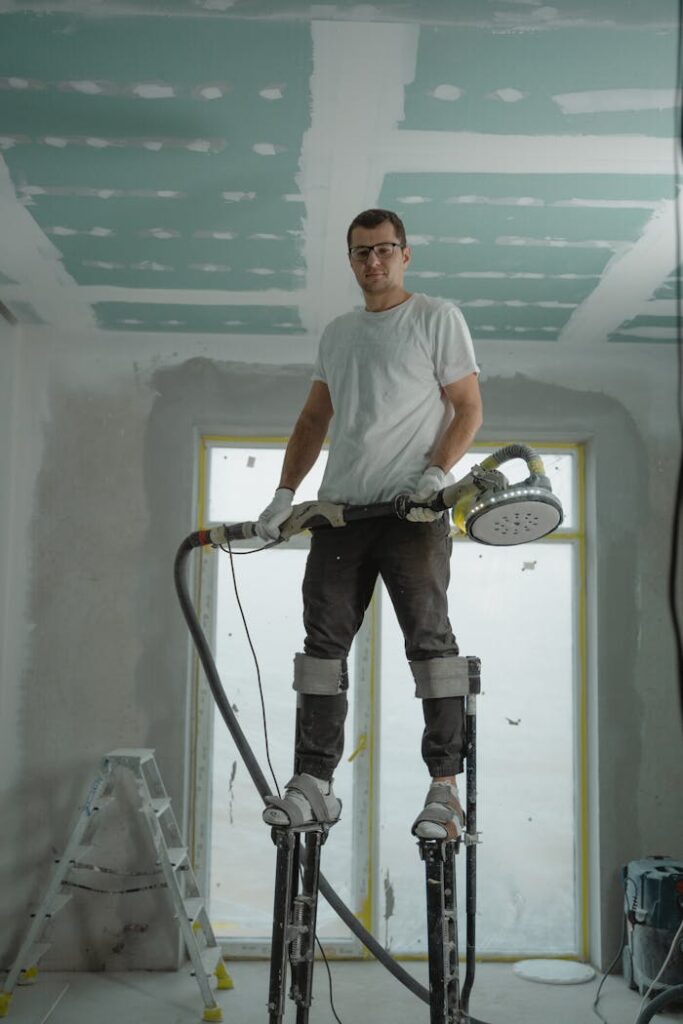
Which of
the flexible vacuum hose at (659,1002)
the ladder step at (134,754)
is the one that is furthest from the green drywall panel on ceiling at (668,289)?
the ladder step at (134,754)

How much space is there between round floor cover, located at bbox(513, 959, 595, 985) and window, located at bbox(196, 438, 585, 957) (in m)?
0.12

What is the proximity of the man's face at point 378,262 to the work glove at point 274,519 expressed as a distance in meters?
0.54

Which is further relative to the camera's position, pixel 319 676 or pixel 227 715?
pixel 227 715

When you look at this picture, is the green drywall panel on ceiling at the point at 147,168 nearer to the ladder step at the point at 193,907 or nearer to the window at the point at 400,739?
the window at the point at 400,739

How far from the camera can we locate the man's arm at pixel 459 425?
7.19 feet

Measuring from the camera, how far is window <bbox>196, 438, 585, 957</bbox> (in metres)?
4.50

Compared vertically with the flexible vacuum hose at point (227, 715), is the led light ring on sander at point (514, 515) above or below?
above

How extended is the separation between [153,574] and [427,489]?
2.60 meters

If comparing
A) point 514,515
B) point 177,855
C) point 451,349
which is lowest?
point 177,855

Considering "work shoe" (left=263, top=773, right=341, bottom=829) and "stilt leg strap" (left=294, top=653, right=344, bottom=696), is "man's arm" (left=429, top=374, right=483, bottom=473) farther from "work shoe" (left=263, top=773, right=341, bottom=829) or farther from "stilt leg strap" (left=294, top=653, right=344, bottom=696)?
"work shoe" (left=263, top=773, right=341, bottom=829)

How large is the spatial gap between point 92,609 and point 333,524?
2553 mm

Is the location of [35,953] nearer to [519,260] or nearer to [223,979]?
[223,979]

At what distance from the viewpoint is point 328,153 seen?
2912 mm

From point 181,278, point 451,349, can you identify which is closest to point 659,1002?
point 451,349
